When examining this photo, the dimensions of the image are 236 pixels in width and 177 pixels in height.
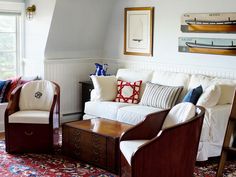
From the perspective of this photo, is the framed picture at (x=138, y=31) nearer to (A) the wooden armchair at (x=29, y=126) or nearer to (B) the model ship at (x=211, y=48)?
(B) the model ship at (x=211, y=48)

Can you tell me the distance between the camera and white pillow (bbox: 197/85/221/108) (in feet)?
15.6

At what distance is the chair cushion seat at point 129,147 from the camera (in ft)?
12.4

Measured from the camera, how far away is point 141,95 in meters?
5.84

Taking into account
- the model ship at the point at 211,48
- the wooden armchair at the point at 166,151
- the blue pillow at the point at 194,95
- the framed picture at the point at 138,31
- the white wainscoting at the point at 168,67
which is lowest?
the wooden armchair at the point at 166,151

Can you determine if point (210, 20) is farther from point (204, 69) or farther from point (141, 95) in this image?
point (141, 95)

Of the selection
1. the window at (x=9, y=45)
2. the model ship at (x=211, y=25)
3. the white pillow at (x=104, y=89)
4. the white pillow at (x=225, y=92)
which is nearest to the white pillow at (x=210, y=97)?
the white pillow at (x=225, y=92)

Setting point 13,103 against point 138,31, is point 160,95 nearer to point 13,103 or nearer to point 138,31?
point 138,31

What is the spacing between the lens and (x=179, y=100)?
17.6 ft

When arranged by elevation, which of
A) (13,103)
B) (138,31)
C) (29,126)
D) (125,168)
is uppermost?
(138,31)

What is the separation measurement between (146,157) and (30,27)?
144 inches

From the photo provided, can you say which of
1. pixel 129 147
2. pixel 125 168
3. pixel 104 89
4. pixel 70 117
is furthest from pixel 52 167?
pixel 70 117

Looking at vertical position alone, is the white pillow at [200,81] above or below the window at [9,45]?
below

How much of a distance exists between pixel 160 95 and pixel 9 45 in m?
2.62

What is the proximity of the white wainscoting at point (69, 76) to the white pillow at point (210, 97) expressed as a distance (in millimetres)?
2521
